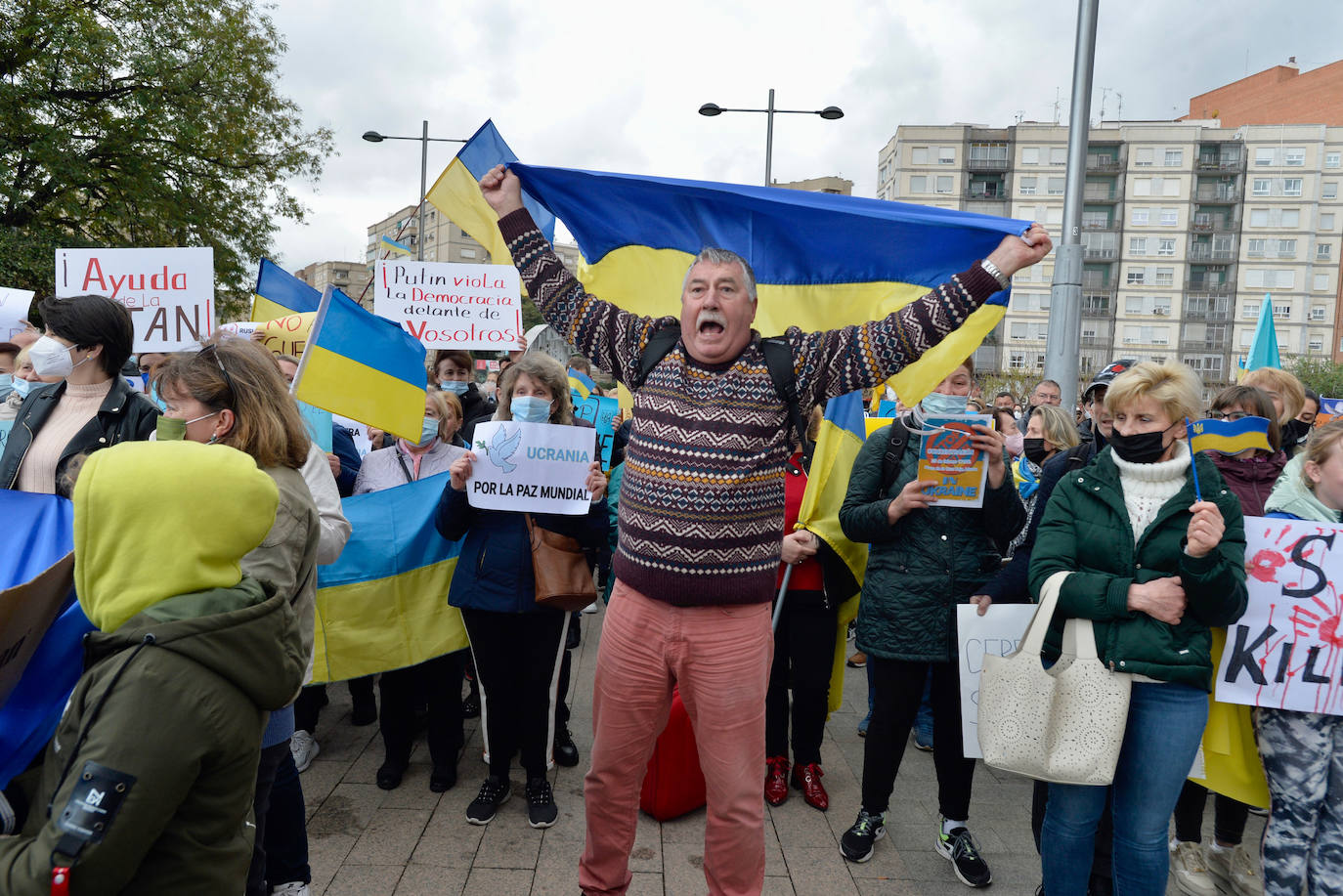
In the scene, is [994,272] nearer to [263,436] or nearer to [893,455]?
[893,455]

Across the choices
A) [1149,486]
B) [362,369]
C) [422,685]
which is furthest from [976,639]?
[362,369]

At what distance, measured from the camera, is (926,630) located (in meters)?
3.41

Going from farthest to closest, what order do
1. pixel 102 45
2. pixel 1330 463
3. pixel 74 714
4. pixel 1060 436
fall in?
pixel 102 45 < pixel 1060 436 < pixel 1330 463 < pixel 74 714

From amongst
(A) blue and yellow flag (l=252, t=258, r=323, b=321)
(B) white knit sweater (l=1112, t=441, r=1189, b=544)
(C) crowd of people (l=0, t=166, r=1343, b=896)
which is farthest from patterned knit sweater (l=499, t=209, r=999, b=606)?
(A) blue and yellow flag (l=252, t=258, r=323, b=321)

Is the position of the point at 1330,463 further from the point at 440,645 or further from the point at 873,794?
the point at 440,645

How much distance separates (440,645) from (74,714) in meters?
2.67

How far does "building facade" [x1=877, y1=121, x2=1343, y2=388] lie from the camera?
6988 cm

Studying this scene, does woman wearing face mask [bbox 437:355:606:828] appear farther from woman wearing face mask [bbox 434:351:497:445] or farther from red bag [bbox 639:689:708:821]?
woman wearing face mask [bbox 434:351:497:445]

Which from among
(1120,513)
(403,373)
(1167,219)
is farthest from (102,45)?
(1167,219)

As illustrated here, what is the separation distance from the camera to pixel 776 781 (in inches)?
157

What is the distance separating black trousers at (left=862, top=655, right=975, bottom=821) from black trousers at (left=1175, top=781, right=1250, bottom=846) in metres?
0.93

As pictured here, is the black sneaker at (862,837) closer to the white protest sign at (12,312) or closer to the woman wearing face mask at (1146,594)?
the woman wearing face mask at (1146,594)

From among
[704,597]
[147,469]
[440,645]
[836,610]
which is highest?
[147,469]

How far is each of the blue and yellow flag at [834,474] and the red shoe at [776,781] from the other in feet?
3.10
